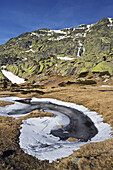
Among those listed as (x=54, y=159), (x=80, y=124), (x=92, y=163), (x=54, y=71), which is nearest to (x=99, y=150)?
(x=92, y=163)

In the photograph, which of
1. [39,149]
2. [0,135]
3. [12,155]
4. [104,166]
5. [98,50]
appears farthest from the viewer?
[98,50]

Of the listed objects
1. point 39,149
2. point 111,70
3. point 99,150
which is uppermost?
point 111,70

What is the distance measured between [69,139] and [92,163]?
975cm

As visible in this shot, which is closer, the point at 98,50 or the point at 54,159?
the point at 54,159

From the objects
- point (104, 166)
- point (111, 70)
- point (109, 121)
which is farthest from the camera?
point (111, 70)

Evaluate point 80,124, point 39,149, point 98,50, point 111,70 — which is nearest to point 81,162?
point 39,149

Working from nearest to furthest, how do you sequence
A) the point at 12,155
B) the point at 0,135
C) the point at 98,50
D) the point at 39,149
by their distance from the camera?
the point at 12,155 < the point at 39,149 < the point at 0,135 < the point at 98,50

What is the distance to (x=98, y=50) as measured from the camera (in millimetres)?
197750

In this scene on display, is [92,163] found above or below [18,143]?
above

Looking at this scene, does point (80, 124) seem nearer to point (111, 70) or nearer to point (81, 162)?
point (81, 162)

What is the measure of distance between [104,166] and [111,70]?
11922 cm

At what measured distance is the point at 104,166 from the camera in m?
10.6

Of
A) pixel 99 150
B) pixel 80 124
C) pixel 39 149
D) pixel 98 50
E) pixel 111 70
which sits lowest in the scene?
pixel 80 124

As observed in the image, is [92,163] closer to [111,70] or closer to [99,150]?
[99,150]
